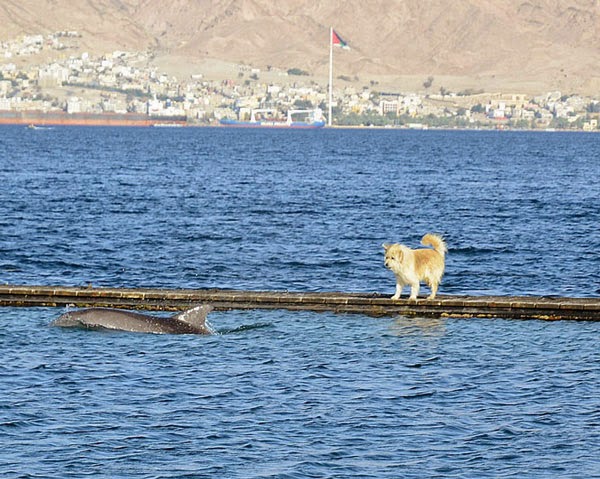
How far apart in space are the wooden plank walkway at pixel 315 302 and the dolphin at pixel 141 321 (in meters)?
3.30

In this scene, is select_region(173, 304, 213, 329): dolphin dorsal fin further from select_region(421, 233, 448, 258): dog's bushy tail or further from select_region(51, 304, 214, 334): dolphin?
select_region(421, 233, 448, 258): dog's bushy tail

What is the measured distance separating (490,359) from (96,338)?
924 centimetres

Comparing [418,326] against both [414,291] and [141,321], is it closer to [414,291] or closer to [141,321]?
[414,291]

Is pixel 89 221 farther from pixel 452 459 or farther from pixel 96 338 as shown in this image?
pixel 452 459

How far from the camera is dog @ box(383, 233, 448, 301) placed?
30594 millimetres

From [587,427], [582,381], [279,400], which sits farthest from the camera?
[582,381]

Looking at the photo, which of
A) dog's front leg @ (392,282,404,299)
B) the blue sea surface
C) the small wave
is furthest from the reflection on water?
the small wave

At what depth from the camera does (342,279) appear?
47.4 meters

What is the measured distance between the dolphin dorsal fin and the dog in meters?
4.53

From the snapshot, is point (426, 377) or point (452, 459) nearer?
point (452, 459)

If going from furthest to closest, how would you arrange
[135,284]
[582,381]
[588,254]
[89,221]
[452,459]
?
[89,221]
[588,254]
[135,284]
[582,381]
[452,459]

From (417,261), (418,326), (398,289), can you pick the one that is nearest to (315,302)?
(398,289)

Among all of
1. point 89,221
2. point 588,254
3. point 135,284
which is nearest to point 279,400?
point 135,284

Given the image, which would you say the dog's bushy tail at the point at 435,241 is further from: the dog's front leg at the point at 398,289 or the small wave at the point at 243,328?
the small wave at the point at 243,328
